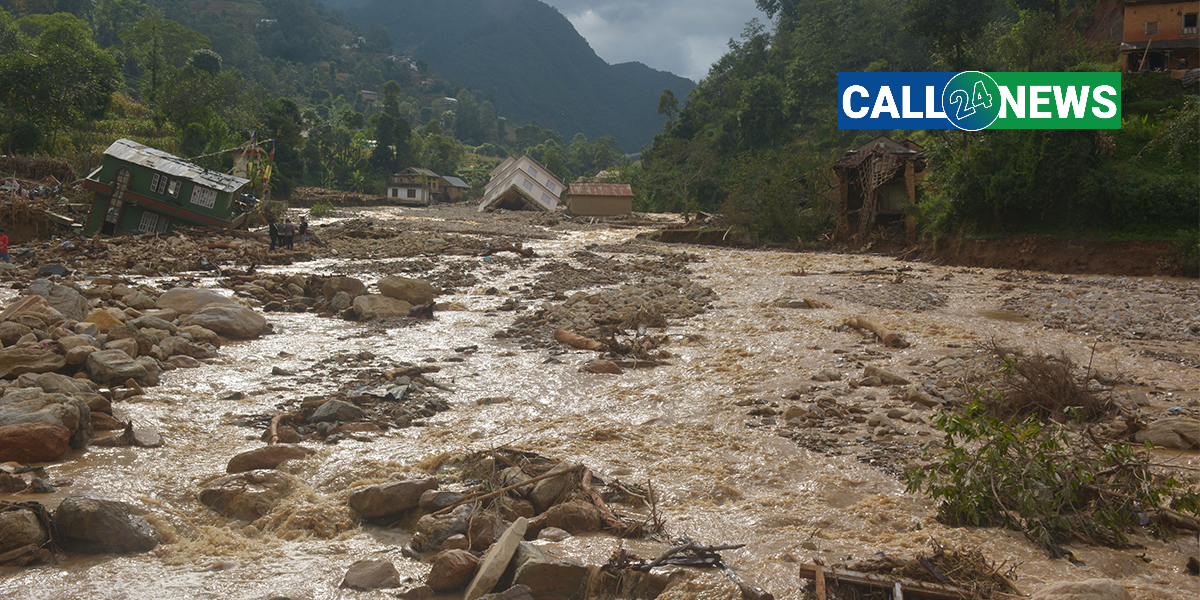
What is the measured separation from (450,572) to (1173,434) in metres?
A: 6.40

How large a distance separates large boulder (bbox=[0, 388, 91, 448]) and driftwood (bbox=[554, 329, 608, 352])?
6.58 meters

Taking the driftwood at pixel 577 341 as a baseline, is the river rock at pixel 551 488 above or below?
below

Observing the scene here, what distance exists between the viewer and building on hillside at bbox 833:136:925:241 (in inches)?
1074

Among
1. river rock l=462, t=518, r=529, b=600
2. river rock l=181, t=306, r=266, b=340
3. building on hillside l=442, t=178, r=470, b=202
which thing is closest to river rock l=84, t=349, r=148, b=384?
river rock l=181, t=306, r=266, b=340

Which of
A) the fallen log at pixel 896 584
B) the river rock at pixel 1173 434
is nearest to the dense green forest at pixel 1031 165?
the river rock at pixel 1173 434

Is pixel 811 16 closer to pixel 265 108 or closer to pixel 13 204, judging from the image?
pixel 265 108

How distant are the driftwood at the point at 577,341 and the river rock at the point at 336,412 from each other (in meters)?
4.43

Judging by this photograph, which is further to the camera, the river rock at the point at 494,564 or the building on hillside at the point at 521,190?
the building on hillside at the point at 521,190

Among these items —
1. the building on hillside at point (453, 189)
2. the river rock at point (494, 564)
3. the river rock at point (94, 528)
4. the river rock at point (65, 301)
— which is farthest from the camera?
the building on hillside at point (453, 189)

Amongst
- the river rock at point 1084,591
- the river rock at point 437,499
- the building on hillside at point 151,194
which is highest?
the building on hillside at point 151,194

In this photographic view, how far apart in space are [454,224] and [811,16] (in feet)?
123

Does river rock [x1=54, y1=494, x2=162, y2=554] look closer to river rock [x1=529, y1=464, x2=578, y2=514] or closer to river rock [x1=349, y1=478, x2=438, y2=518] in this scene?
river rock [x1=349, y1=478, x2=438, y2=518]

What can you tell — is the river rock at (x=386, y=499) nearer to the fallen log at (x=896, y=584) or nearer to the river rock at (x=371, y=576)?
the river rock at (x=371, y=576)

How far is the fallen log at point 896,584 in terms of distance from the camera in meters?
3.76
